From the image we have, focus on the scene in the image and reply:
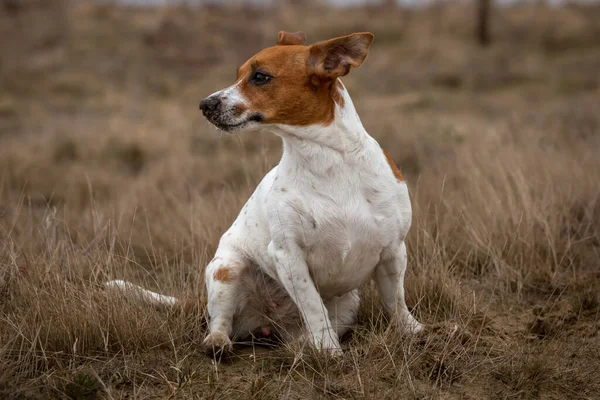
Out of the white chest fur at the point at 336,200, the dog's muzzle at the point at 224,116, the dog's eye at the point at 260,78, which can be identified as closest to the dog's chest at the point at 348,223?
the white chest fur at the point at 336,200

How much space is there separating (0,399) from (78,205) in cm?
510

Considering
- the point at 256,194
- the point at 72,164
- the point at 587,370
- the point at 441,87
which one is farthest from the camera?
the point at 441,87

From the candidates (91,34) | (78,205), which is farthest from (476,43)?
(78,205)

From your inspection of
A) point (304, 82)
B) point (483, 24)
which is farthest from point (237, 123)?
point (483, 24)

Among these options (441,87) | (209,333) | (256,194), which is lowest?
(441,87)

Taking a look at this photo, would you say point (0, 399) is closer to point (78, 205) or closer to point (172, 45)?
point (78, 205)

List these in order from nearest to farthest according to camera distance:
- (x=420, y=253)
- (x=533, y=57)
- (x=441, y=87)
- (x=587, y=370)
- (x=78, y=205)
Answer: (x=587, y=370) < (x=420, y=253) < (x=78, y=205) < (x=441, y=87) < (x=533, y=57)

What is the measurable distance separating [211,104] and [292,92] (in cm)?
43

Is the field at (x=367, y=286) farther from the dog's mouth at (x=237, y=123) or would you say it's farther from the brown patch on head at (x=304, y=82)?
the brown patch on head at (x=304, y=82)

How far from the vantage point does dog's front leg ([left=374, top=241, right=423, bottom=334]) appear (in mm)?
3838

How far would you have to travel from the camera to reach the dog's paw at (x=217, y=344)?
384cm

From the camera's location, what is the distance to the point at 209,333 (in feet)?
13.5

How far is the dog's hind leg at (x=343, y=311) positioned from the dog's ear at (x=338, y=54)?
1358mm

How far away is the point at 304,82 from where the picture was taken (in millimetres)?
3650
